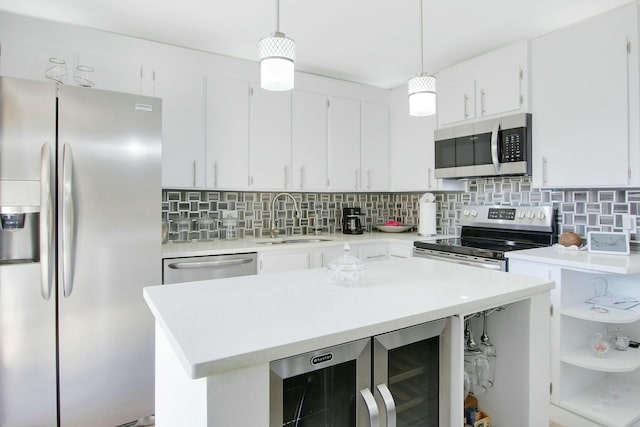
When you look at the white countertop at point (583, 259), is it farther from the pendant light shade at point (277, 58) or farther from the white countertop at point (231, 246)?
the pendant light shade at point (277, 58)

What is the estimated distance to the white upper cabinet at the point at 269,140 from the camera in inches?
125

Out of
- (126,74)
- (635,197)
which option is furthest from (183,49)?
(635,197)

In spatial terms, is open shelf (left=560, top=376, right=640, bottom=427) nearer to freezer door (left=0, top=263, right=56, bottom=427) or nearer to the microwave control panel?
the microwave control panel

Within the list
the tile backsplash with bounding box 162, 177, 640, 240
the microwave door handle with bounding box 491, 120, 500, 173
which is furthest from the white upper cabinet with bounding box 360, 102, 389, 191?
the microwave door handle with bounding box 491, 120, 500, 173

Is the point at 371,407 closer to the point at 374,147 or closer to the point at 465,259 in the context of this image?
the point at 465,259

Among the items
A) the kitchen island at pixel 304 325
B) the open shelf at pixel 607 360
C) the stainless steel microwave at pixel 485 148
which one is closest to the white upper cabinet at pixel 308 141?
the stainless steel microwave at pixel 485 148

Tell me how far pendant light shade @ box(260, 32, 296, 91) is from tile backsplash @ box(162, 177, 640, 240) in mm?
2122

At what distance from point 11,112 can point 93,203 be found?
58 cm

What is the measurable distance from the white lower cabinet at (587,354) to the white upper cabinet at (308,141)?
1829mm

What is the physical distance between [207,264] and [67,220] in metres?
0.88

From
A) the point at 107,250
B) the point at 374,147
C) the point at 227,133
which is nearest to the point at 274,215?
the point at 227,133

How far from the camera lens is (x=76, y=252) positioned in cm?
202

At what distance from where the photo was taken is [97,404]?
208 centimetres

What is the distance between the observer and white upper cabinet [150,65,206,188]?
9.19 feet
